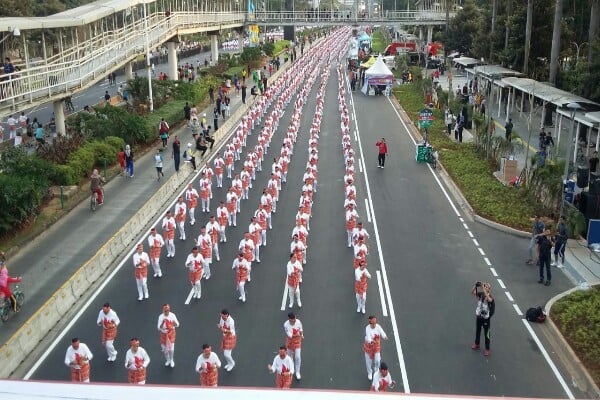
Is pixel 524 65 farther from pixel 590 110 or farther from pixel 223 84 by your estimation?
pixel 223 84

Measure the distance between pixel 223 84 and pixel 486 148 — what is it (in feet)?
93.9

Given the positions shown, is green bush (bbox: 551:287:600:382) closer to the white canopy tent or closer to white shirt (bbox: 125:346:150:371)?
white shirt (bbox: 125:346:150:371)

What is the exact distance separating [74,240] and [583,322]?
13.9 m

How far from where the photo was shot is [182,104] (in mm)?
40469

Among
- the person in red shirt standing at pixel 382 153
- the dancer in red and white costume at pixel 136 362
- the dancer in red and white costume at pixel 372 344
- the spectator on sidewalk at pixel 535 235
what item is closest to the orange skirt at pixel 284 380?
the dancer in red and white costume at pixel 372 344

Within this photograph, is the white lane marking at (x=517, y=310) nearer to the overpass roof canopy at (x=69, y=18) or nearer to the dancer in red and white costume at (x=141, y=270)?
the dancer in red and white costume at (x=141, y=270)

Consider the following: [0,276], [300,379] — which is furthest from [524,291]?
[0,276]

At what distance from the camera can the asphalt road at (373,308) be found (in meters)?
12.3

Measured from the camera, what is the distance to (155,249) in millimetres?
16516

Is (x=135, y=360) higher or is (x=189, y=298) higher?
(x=135, y=360)

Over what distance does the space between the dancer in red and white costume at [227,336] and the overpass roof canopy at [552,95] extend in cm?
1876

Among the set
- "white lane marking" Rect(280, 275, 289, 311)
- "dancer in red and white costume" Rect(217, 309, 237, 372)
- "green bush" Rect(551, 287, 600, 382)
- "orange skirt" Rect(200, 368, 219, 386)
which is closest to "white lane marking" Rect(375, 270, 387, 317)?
"white lane marking" Rect(280, 275, 289, 311)

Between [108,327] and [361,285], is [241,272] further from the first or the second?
[108,327]

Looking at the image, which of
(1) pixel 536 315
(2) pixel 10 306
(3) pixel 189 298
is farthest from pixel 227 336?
(1) pixel 536 315
